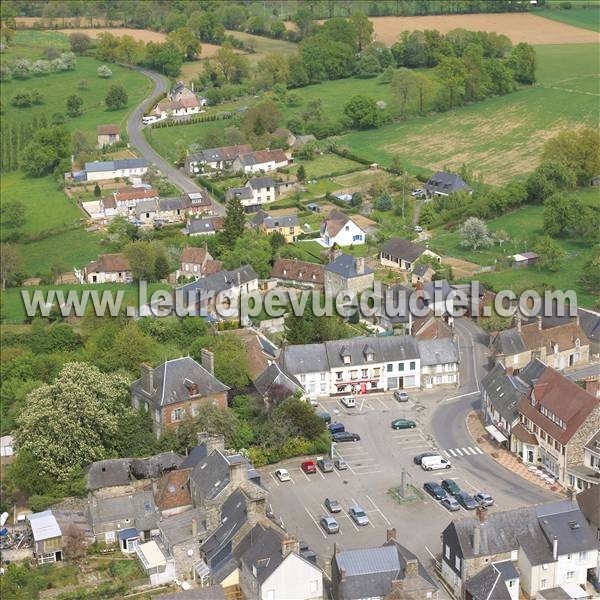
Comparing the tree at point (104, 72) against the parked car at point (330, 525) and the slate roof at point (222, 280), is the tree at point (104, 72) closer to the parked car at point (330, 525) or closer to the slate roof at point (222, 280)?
the slate roof at point (222, 280)

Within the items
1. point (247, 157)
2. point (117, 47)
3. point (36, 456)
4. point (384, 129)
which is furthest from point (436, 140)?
point (36, 456)

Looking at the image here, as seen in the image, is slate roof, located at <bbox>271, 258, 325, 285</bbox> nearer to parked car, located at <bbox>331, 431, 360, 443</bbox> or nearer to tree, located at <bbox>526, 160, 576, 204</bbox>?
parked car, located at <bbox>331, 431, 360, 443</bbox>

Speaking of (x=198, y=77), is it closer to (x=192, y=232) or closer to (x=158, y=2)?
(x=158, y=2)

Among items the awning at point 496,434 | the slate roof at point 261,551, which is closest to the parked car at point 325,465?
the awning at point 496,434

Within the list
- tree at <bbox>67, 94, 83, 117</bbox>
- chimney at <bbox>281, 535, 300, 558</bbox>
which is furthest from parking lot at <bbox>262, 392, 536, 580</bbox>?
tree at <bbox>67, 94, 83, 117</bbox>

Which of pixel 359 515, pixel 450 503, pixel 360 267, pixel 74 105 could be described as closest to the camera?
pixel 359 515

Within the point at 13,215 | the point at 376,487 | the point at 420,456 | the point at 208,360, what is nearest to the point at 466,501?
the point at 376,487

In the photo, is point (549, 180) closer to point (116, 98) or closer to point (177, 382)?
point (177, 382)
